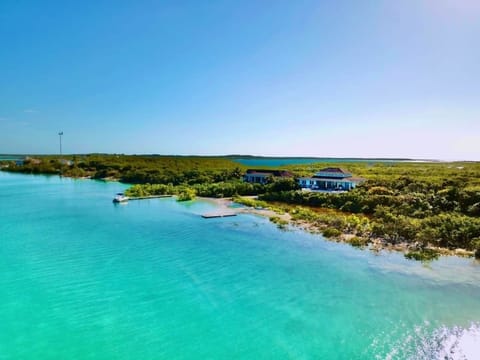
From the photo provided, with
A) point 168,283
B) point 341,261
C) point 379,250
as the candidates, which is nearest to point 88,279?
point 168,283

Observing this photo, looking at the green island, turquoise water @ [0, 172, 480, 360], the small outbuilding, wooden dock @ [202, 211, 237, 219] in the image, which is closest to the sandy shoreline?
the green island

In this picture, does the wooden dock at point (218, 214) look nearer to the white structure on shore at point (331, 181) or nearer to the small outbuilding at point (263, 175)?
the small outbuilding at point (263, 175)

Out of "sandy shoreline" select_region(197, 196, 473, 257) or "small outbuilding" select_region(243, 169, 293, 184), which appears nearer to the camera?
"sandy shoreline" select_region(197, 196, 473, 257)

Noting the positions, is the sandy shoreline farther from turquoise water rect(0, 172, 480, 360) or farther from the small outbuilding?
the small outbuilding

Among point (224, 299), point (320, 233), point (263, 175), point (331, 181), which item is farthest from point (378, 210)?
point (263, 175)

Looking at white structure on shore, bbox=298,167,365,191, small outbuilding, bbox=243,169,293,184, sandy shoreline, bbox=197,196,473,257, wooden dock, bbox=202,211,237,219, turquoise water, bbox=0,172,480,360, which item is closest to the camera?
turquoise water, bbox=0,172,480,360

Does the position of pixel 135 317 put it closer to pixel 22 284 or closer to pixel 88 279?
pixel 88 279

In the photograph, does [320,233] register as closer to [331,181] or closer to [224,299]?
[224,299]

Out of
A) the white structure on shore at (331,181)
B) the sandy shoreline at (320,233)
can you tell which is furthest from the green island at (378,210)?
the white structure on shore at (331,181)
